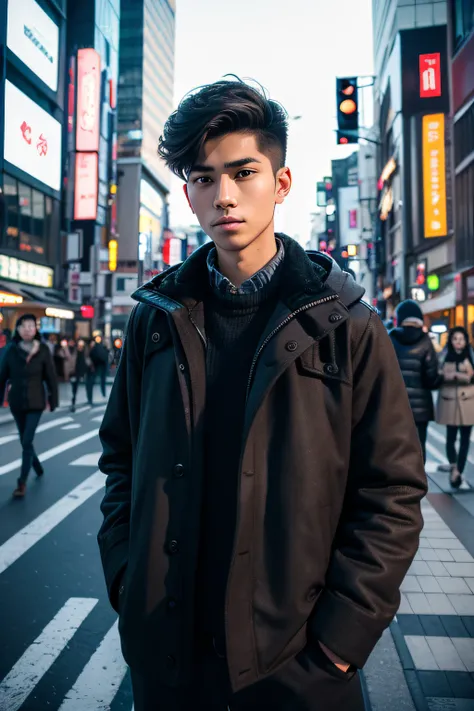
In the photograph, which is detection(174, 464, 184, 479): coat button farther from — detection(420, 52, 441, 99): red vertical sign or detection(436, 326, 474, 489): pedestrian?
detection(420, 52, 441, 99): red vertical sign

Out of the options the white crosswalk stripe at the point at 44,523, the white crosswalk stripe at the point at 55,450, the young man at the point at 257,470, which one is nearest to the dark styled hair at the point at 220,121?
the young man at the point at 257,470

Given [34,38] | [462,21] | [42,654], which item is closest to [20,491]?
[42,654]

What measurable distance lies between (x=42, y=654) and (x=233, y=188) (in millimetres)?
3127

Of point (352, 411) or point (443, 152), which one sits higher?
point (443, 152)

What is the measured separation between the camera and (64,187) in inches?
1382

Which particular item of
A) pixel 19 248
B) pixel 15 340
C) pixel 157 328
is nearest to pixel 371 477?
pixel 157 328

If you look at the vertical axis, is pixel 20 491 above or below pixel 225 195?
below

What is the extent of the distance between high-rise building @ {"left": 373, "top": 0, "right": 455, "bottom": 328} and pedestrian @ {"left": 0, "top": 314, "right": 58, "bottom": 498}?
1683cm

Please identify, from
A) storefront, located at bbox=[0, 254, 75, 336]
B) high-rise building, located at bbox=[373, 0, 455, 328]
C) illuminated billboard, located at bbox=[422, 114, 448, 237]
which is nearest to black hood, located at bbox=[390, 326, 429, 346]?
high-rise building, located at bbox=[373, 0, 455, 328]

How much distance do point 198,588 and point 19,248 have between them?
99.5ft

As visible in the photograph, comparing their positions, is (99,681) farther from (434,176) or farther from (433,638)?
(434,176)

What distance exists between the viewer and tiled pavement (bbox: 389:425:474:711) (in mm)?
2936

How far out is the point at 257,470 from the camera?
1.48 metres

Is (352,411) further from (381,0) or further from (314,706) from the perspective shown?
(381,0)
